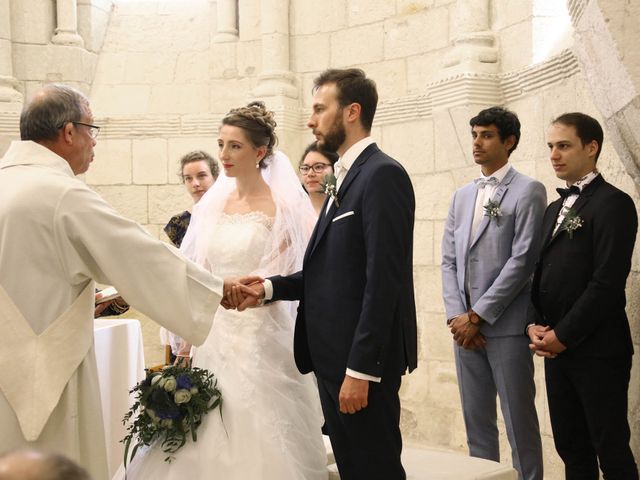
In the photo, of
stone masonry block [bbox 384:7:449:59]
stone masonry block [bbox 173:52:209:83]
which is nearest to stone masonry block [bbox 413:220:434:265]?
stone masonry block [bbox 384:7:449:59]

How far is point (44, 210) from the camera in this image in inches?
103

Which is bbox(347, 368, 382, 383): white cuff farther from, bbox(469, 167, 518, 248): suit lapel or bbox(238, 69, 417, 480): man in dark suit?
bbox(469, 167, 518, 248): suit lapel

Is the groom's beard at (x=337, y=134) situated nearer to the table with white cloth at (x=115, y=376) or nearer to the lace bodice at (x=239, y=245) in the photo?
the lace bodice at (x=239, y=245)

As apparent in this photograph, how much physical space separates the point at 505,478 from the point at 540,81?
2696 mm

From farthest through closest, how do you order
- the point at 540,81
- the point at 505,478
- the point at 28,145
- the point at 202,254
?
1. the point at 540,81
2. the point at 202,254
3. the point at 505,478
4. the point at 28,145

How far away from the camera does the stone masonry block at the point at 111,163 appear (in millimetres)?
7113

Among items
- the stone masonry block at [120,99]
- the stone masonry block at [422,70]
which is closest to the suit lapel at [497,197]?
the stone masonry block at [422,70]

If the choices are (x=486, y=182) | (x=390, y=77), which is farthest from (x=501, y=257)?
(x=390, y=77)

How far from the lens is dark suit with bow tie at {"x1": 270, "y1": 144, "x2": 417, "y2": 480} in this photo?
8.55 ft

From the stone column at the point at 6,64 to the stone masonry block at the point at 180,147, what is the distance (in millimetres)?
1330

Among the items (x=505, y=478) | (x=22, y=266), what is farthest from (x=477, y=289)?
(x=22, y=266)

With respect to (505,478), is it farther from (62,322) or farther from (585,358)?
(62,322)

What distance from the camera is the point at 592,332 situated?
3307mm

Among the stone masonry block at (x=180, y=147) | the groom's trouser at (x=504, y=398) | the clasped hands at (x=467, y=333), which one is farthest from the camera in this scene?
the stone masonry block at (x=180, y=147)
